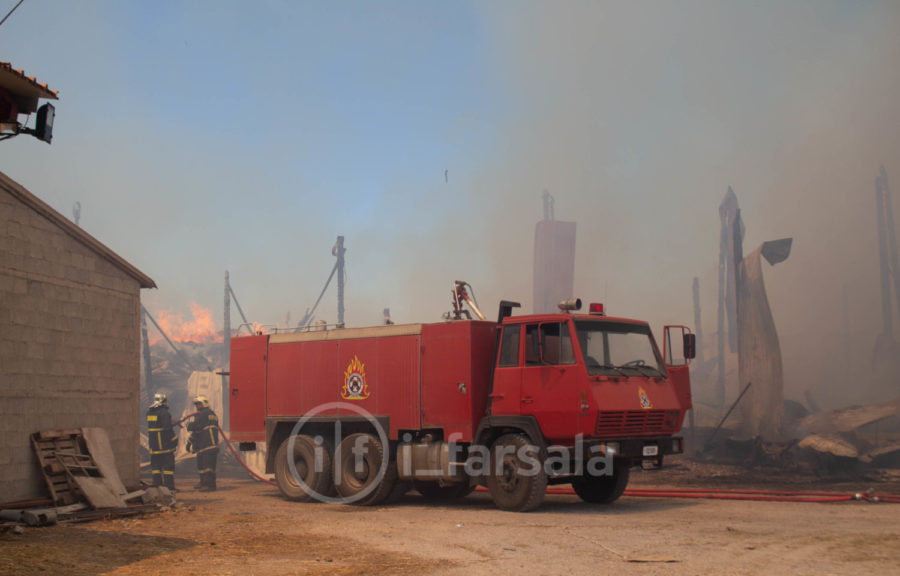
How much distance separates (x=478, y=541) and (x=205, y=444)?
33.7 ft

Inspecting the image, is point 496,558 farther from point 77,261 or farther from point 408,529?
point 77,261

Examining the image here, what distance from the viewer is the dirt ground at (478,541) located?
6.70 metres

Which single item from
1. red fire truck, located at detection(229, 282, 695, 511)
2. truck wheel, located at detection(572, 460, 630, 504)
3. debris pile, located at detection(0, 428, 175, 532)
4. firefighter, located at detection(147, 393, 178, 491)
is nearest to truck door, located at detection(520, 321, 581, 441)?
red fire truck, located at detection(229, 282, 695, 511)

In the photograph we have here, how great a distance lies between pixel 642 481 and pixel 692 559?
990 cm

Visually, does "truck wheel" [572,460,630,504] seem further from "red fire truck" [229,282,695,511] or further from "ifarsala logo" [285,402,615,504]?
"ifarsala logo" [285,402,615,504]

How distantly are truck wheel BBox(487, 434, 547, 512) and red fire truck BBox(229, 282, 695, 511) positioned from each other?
2cm

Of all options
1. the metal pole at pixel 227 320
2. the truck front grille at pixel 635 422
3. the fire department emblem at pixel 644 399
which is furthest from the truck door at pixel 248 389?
the metal pole at pixel 227 320

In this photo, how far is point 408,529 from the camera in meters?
9.39

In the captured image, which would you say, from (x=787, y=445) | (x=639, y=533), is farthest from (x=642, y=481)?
(x=639, y=533)

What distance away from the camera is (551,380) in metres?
10.5

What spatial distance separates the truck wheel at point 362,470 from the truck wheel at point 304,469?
0.28m

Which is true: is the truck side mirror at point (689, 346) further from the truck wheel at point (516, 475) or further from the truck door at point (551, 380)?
the truck wheel at point (516, 475)

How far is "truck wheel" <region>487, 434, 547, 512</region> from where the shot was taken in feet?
34.6

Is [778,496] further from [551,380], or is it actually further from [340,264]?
[340,264]
